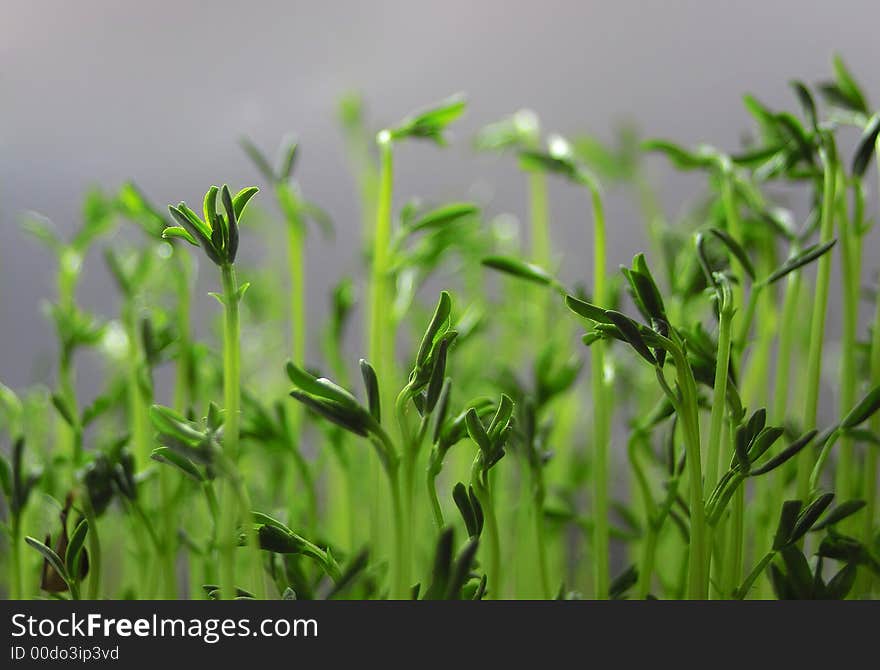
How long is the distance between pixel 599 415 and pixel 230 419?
251mm

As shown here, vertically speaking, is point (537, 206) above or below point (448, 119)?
above

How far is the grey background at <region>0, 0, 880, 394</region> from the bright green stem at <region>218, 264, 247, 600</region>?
194 millimetres

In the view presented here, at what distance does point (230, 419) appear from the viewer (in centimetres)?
38

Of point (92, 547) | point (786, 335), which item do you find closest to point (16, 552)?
point (92, 547)

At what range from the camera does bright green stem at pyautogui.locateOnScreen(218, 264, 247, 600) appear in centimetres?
37

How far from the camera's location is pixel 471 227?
0.71 metres

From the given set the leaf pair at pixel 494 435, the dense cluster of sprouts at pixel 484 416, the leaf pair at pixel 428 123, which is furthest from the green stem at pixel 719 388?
the leaf pair at pixel 428 123

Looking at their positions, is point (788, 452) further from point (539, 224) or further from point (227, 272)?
point (539, 224)

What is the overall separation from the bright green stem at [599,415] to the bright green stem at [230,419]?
234mm

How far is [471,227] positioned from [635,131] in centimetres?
45

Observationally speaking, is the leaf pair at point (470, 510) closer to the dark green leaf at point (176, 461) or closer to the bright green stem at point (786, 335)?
the dark green leaf at point (176, 461)

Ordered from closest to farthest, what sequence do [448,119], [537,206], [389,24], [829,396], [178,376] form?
[448,119] < [178,376] < [537,206] < [389,24] < [829,396]

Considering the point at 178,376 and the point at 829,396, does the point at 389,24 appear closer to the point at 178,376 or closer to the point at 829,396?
the point at 178,376

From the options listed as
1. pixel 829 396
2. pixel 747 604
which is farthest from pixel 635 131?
pixel 747 604
